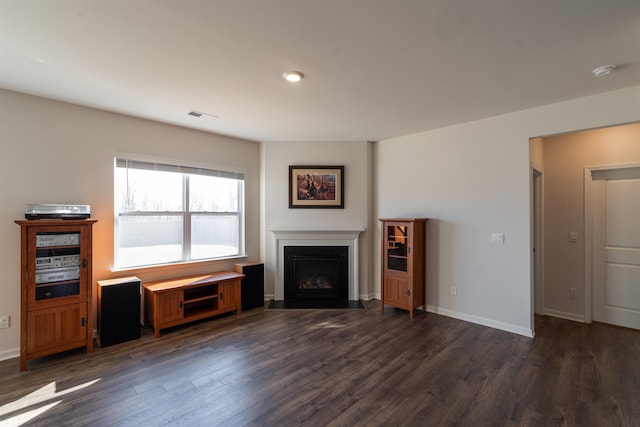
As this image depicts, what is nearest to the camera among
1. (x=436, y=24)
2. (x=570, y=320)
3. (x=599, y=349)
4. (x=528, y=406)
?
(x=436, y=24)

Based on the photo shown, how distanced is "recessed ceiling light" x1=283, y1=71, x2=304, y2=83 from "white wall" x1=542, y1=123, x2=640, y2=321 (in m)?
3.63

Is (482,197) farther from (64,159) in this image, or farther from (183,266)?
(64,159)

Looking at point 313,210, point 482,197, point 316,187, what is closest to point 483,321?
point 482,197

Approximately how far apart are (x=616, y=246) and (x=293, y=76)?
4427 millimetres

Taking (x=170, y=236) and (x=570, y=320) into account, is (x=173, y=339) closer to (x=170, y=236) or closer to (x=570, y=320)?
(x=170, y=236)

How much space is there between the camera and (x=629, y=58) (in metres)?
2.25

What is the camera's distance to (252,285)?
14.4 feet

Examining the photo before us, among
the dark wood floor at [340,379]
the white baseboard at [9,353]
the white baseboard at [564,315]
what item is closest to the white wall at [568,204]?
the white baseboard at [564,315]

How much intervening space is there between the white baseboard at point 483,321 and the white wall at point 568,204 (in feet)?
3.56

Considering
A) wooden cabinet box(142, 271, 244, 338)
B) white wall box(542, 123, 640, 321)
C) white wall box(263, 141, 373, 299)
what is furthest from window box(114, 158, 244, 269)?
white wall box(542, 123, 640, 321)

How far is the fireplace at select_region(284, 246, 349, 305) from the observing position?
473cm

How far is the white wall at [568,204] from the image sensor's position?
12.0 ft

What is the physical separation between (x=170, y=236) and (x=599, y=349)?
5.19 metres

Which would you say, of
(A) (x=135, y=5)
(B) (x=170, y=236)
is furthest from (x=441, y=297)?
(A) (x=135, y=5)
